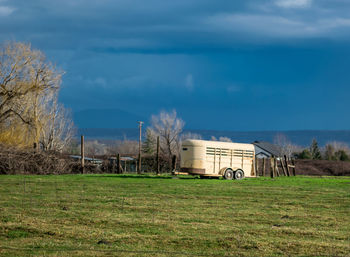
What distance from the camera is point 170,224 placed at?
1237 cm

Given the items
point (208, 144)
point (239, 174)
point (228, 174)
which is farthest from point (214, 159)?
point (239, 174)

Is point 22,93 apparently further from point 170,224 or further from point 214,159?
point 170,224

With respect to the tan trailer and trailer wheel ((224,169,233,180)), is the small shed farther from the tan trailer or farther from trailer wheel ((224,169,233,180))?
trailer wheel ((224,169,233,180))

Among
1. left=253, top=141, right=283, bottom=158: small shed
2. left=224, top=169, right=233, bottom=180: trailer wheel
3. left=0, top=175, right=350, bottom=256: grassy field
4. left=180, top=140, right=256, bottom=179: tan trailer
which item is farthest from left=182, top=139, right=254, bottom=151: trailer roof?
left=253, top=141, right=283, bottom=158: small shed

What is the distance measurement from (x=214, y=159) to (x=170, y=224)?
66.9 feet

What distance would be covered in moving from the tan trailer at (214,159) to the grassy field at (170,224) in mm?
12217

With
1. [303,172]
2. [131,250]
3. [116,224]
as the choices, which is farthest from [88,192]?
[303,172]

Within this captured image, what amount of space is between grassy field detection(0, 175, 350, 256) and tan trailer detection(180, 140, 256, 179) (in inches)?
481

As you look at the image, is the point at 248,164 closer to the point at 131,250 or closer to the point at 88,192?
the point at 88,192

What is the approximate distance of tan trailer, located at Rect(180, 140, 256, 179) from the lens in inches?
1261

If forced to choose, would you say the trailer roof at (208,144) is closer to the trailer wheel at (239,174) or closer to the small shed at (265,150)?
the trailer wheel at (239,174)

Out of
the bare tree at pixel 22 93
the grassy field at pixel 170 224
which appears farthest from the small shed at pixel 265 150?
the grassy field at pixel 170 224

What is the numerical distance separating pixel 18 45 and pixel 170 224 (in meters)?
37.5

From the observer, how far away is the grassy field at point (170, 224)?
9.80 metres
